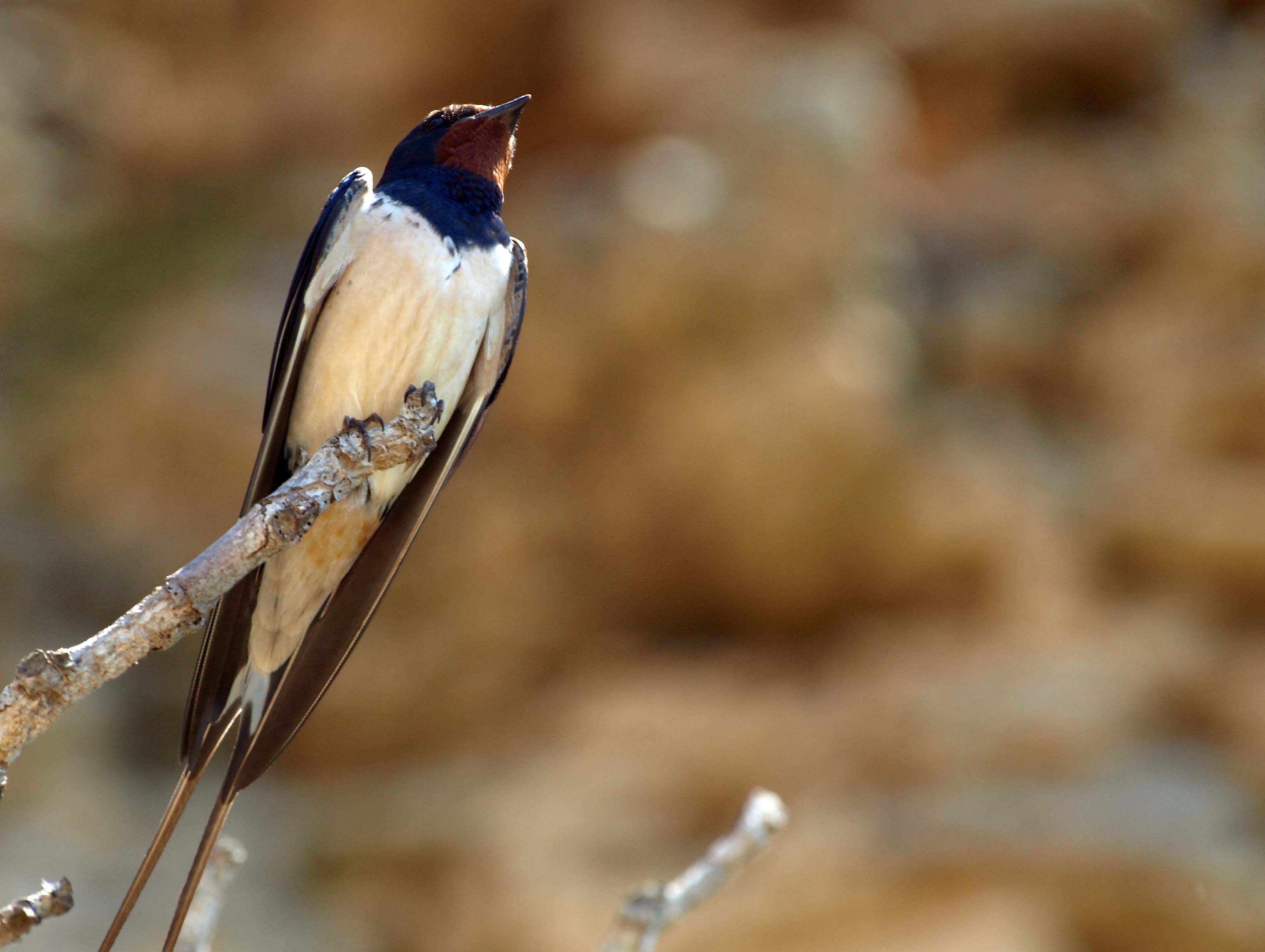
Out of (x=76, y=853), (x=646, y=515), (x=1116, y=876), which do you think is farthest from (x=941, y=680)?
(x=76, y=853)

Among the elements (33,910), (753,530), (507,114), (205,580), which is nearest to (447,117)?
(507,114)

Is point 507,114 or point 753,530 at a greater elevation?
point 753,530

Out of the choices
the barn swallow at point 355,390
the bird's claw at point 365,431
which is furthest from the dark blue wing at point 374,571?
the bird's claw at point 365,431

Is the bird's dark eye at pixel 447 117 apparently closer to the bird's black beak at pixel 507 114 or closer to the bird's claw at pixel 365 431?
the bird's black beak at pixel 507 114

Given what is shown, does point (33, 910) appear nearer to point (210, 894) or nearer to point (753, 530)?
point (210, 894)

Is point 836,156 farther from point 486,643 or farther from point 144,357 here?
point 144,357

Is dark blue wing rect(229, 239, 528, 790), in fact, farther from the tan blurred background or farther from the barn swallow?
the tan blurred background
